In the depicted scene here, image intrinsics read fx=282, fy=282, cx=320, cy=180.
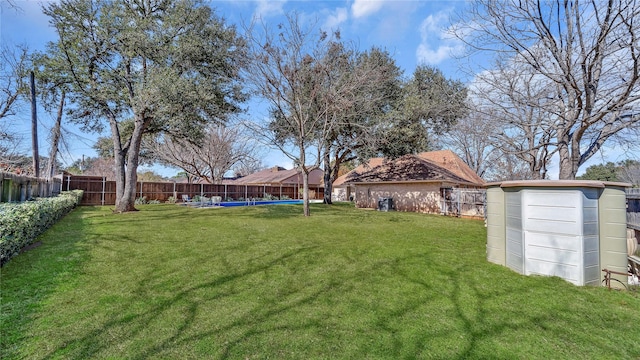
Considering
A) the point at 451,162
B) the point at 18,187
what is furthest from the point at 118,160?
the point at 451,162

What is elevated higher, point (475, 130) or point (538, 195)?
point (475, 130)

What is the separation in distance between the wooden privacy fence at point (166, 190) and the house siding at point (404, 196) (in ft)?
35.8

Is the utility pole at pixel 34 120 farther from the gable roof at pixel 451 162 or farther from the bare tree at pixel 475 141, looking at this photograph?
the gable roof at pixel 451 162

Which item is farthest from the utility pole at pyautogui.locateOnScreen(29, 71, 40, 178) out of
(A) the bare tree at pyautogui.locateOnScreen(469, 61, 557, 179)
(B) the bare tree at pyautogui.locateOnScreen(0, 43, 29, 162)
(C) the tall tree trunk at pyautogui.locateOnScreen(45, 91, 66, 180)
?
(A) the bare tree at pyautogui.locateOnScreen(469, 61, 557, 179)

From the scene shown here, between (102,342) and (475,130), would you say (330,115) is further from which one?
(102,342)

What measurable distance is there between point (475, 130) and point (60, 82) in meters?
16.0

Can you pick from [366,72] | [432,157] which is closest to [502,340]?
[366,72]

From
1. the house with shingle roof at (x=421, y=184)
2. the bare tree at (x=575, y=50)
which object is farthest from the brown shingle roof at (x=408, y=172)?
the bare tree at (x=575, y=50)

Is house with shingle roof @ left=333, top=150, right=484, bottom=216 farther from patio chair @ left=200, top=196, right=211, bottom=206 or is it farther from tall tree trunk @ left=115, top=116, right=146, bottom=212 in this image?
tall tree trunk @ left=115, top=116, right=146, bottom=212

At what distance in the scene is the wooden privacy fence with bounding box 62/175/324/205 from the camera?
1768 centimetres

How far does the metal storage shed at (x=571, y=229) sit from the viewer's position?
4.25 meters

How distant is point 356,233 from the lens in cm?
833

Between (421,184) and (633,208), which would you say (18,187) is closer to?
(633,208)

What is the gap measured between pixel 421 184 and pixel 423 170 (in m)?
1.00
